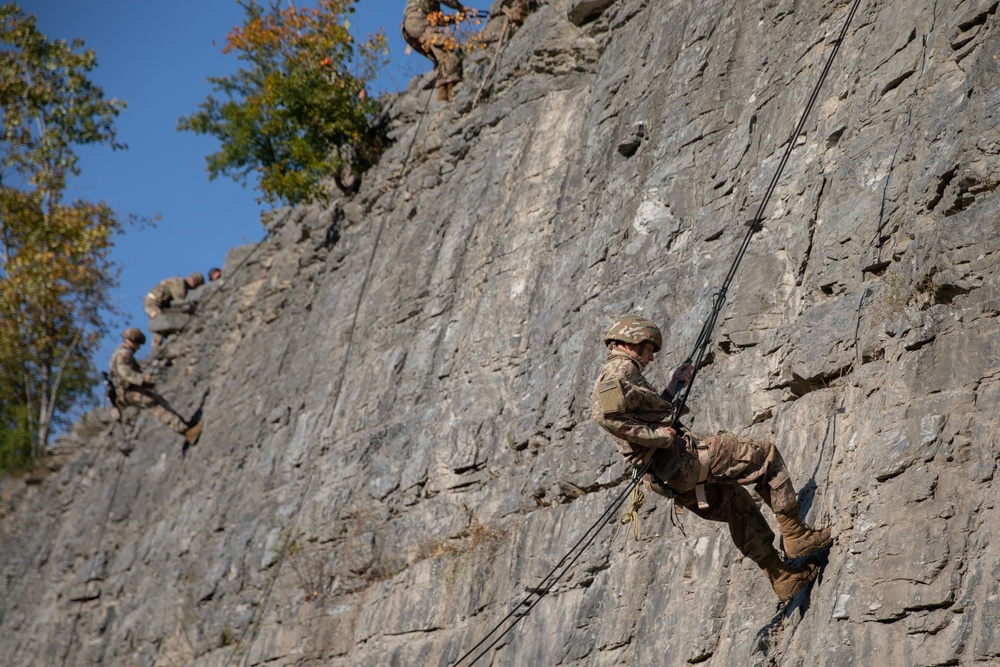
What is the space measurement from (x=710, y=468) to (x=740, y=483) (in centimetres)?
20

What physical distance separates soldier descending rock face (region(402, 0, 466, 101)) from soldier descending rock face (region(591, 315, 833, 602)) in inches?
369

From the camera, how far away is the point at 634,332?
27.3 feet

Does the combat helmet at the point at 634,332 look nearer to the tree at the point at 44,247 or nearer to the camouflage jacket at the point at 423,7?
the camouflage jacket at the point at 423,7

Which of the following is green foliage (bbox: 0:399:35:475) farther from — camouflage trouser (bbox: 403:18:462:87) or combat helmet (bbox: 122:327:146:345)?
camouflage trouser (bbox: 403:18:462:87)

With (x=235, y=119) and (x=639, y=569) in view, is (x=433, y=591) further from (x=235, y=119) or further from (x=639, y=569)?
(x=235, y=119)

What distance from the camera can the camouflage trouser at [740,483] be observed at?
24.9 feet

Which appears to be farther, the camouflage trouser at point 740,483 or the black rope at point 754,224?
the black rope at point 754,224

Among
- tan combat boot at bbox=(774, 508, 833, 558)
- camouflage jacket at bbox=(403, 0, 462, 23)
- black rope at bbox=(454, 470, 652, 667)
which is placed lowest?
tan combat boot at bbox=(774, 508, 833, 558)

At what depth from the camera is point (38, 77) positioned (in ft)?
100

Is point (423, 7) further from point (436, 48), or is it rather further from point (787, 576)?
point (787, 576)

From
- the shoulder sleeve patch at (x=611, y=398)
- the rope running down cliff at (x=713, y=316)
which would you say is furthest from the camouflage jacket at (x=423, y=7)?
the shoulder sleeve patch at (x=611, y=398)

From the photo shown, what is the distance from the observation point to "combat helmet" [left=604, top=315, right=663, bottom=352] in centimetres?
831

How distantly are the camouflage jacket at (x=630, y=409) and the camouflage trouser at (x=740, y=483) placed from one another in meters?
0.16

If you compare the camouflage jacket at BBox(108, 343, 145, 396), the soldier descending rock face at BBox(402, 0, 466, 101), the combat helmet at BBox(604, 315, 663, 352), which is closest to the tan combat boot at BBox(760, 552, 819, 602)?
the combat helmet at BBox(604, 315, 663, 352)
